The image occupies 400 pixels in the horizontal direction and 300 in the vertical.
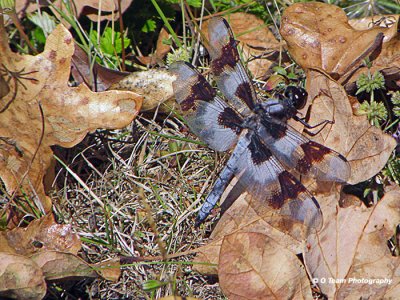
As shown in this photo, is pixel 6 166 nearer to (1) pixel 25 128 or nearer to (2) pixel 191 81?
(1) pixel 25 128

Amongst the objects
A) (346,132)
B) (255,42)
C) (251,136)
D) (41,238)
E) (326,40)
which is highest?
(326,40)

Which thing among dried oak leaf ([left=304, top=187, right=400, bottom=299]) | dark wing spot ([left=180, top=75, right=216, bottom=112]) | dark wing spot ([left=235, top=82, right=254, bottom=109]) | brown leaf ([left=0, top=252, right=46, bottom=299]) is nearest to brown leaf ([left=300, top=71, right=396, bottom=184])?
dried oak leaf ([left=304, top=187, right=400, bottom=299])

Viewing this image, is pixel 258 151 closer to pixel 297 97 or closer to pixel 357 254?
pixel 297 97

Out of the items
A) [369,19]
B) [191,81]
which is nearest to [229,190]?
[191,81]

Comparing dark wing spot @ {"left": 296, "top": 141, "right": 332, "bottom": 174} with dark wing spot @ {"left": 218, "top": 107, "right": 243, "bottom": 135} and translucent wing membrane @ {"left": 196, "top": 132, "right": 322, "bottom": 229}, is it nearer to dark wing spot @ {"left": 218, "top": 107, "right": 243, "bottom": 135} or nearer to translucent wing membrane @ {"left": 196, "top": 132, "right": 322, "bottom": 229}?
translucent wing membrane @ {"left": 196, "top": 132, "right": 322, "bottom": 229}

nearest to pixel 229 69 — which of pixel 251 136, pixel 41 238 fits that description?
pixel 251 136

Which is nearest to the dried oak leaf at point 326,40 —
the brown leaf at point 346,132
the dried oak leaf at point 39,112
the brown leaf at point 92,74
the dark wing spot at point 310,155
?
the brown leaf at point 346,132
